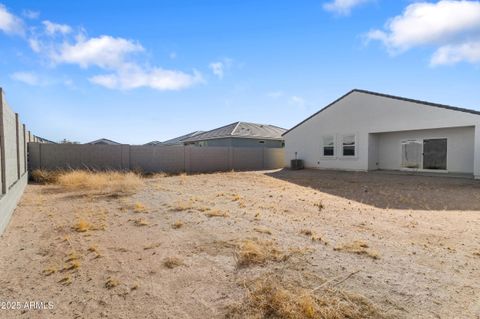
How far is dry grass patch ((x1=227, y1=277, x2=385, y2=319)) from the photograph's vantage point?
247cm

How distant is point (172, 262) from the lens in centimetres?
371

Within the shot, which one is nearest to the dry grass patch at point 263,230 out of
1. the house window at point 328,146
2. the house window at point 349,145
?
the house window at point 349,145

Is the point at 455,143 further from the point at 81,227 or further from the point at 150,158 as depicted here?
the point at 150,158

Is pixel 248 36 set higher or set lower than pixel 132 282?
higher

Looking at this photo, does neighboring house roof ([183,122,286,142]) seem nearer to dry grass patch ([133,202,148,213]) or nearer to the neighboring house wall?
the neighboring house wall

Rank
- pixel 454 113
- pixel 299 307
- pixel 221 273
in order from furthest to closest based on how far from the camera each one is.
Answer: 1. pixel 454 113
2. pixel 221 273
3. pixel 299 307

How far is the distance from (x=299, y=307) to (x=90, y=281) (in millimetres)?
2318

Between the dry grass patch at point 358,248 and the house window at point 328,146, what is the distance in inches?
584

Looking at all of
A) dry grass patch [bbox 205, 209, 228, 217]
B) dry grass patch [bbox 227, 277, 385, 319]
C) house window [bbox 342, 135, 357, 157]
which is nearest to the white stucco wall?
house window [bbox 342, 135, 357, 157]

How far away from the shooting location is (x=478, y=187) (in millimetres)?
10422

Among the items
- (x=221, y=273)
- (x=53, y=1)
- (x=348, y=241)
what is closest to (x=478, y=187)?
(x=348, y=241)

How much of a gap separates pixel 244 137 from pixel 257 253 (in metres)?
21.7

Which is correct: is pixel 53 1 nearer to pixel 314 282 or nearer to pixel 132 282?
pixel 132 282

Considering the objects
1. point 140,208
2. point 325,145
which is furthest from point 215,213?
point 325,145
